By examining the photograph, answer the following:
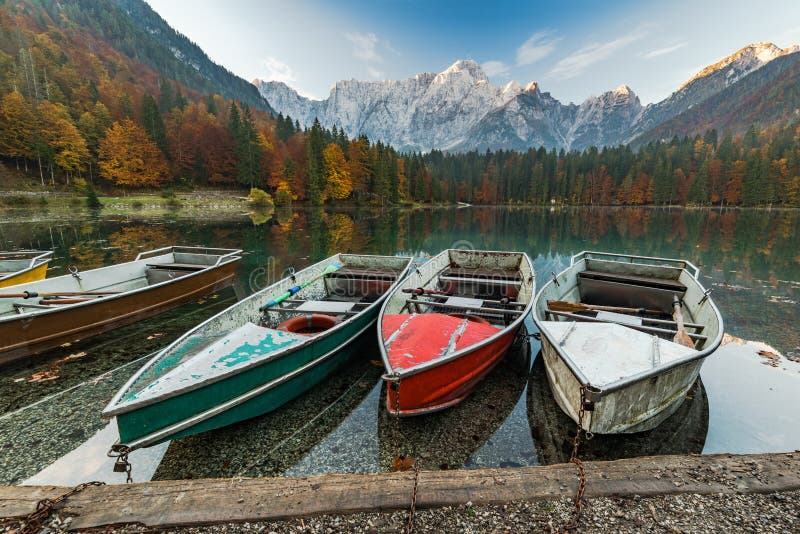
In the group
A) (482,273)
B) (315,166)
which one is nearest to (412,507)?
(482,273)

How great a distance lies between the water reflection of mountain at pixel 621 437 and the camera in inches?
204

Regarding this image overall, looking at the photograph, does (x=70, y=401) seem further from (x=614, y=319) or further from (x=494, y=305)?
(x=614, y=319)

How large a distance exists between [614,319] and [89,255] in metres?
26.6

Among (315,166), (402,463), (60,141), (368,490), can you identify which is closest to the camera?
(368,490)

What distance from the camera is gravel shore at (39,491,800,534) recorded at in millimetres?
3016

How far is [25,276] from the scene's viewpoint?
10859mm

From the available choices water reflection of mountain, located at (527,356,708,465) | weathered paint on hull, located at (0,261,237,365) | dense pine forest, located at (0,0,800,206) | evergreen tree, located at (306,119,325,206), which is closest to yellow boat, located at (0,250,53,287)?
weathered paint on hull, located at (0,261,237,365)

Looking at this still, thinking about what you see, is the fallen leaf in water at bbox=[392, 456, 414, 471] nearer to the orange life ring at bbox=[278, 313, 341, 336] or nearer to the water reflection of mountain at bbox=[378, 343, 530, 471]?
the water reflection of mountain at bbox=[378, 343, 530, 471]

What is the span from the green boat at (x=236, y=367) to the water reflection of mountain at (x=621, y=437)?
4238 millimetres

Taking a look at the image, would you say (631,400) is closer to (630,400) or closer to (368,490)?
(630,400)

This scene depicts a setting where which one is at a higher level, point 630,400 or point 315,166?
point 315,166

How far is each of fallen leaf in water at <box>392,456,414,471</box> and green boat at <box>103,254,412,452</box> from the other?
2321mm

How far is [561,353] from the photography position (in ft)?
17.2

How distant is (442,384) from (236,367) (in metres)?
3.35
